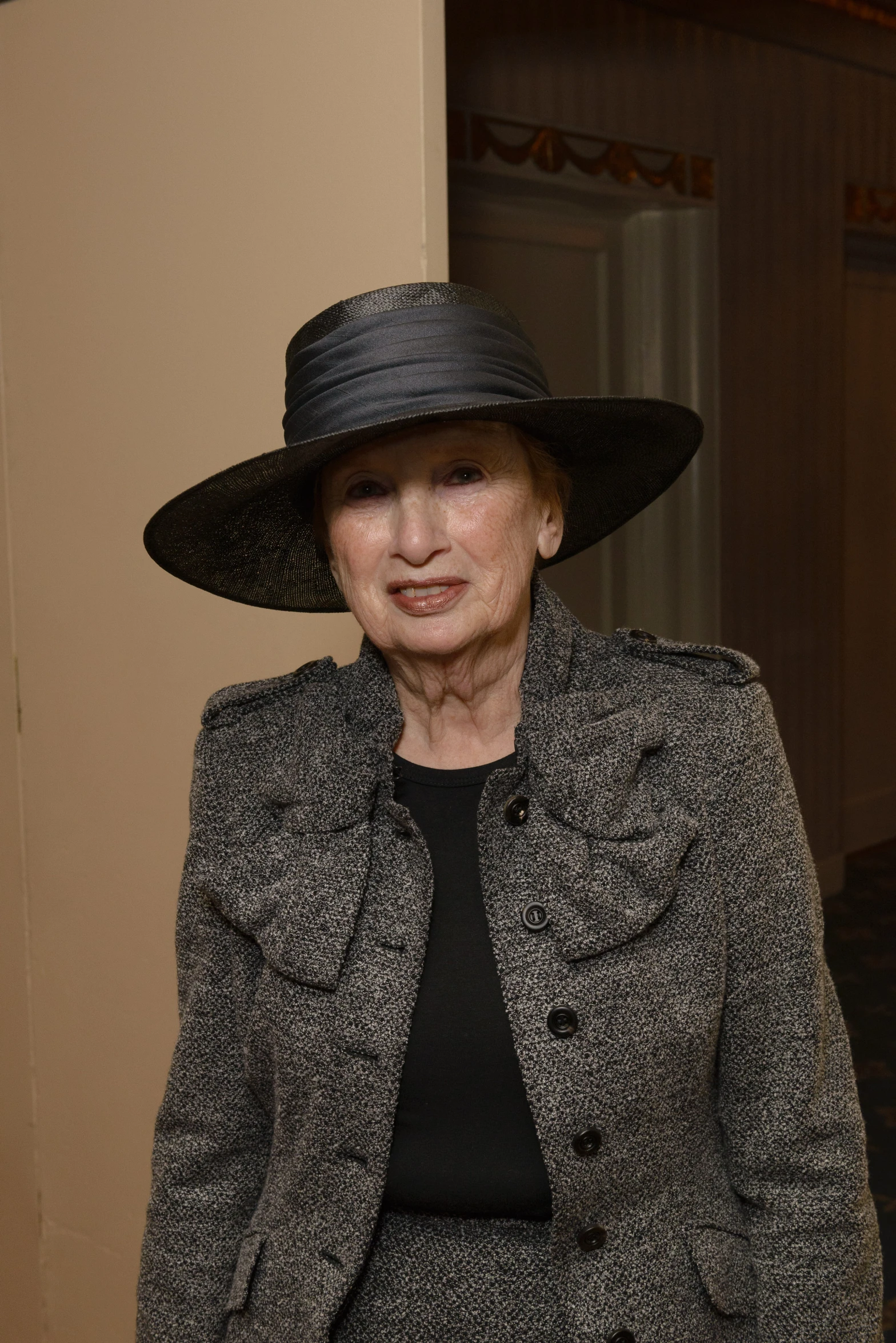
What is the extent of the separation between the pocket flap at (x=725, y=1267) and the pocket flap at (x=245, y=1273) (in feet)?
1.40

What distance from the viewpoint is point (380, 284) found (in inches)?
69.7

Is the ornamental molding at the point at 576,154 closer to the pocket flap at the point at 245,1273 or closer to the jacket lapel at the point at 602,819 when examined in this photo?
the jacket lapel at the point at 602,819

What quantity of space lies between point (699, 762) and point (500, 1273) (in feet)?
1.63

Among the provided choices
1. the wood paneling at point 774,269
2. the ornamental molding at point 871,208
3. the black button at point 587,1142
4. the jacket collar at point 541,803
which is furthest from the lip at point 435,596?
the ornamental molding at point 871,208

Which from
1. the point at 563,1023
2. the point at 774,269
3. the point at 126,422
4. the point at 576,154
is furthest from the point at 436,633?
the point at 774,269

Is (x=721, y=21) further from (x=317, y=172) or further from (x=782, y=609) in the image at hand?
(x=317, y=172)

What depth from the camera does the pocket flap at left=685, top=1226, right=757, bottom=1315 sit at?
121cm

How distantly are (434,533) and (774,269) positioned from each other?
3956 millimetres

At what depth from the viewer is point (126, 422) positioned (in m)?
2.14

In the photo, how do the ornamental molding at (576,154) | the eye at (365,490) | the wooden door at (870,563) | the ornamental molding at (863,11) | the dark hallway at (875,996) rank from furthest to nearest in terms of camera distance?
the wooden door at (870,563) → the ornamental molding at (863,11) → the ornamental molding at (576,154) → the dark hallway at (875,996) → the eye at (365,490)

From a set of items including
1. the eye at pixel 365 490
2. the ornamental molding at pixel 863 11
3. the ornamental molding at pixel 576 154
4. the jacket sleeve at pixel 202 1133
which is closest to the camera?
the eye at pixel 365 490

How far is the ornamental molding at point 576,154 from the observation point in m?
3.50

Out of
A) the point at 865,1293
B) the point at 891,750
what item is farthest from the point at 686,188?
the point at 865,1293

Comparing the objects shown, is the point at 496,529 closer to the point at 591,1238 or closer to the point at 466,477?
the point at 466,477
